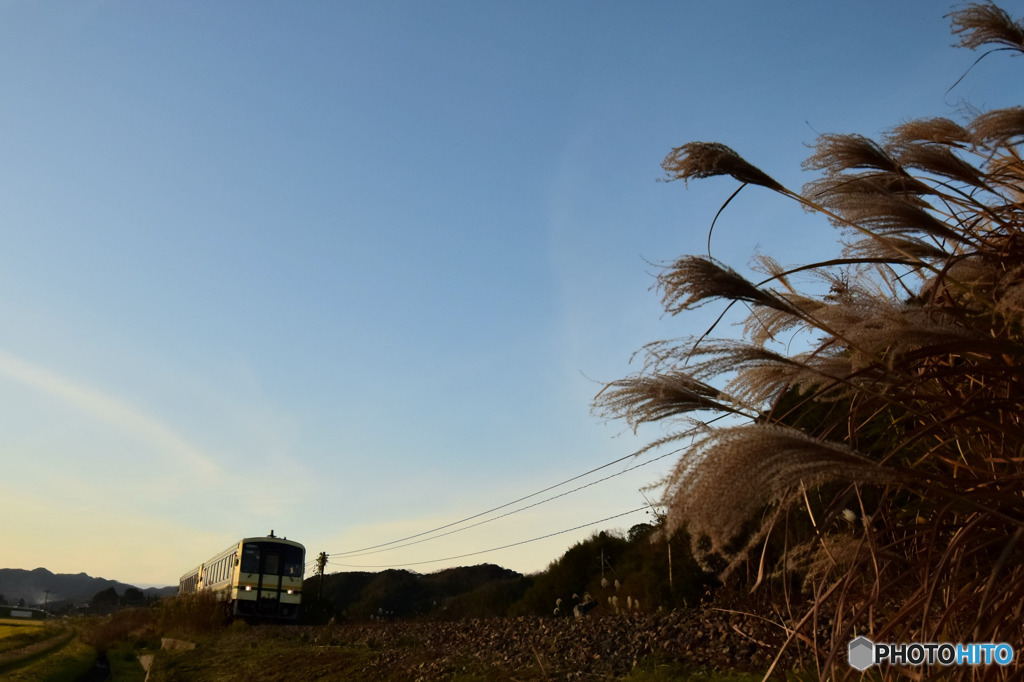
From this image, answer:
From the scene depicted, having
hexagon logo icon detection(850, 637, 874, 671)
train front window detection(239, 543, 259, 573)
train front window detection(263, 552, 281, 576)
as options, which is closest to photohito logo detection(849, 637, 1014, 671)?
hexagon logo icon detection(850, 637, 874, 671)

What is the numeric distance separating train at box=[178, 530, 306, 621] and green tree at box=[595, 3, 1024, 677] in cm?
1694

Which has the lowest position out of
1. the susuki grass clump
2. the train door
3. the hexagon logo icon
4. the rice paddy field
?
the rice paddy field

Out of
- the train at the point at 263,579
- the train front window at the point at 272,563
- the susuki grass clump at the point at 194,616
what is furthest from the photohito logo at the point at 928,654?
the train front window at the point at 272,563

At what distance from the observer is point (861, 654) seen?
2.06 metres

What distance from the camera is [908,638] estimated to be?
219 cm

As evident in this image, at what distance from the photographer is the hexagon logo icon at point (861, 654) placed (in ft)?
6.64

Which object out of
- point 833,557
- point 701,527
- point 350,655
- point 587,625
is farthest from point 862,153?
point 350,655

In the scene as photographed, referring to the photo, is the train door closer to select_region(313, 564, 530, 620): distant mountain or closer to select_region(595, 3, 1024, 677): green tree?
select_region(595, 3, 1024, 677): green tree

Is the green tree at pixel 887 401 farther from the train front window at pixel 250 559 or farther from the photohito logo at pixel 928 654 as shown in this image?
the train front window at pixel 250 559

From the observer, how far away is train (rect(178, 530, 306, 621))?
1767 centimetres

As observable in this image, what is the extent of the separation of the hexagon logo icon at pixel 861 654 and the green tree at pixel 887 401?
0.08 meters

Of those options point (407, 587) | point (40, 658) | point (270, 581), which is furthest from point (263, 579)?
point (407, 587)

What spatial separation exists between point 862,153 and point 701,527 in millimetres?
2056

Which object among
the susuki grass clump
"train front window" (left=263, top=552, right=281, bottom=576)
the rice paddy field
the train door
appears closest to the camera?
the rice paddy field
